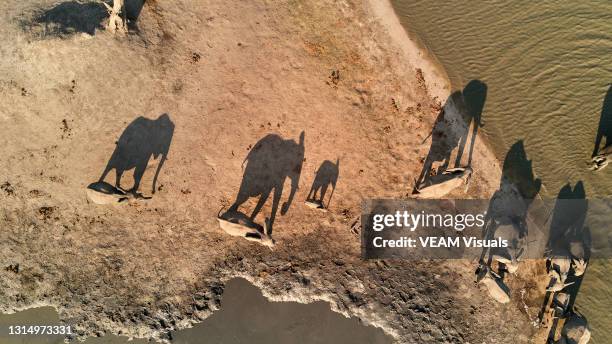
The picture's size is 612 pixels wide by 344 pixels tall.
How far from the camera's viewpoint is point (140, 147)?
40.5ft

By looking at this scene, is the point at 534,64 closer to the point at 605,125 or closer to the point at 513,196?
the point at 605,125

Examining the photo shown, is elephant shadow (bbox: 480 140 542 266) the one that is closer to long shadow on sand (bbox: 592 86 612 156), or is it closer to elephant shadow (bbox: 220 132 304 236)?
long shadow on sand (bbox: 592 86 612 156)

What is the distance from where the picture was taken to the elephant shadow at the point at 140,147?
1232 centimetres

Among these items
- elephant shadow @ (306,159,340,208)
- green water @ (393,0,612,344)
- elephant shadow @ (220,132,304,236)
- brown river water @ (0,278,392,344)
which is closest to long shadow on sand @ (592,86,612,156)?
green water @ (393,0,612,344)

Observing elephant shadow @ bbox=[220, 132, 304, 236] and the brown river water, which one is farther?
elephant shadow @ bbox=[220, 132, 304, 236]

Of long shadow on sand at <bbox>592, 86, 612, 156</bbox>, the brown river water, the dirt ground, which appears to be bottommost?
the brown river water

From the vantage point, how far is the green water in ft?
42.7

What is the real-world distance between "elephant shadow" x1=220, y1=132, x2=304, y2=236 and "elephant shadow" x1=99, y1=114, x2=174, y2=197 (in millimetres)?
2868

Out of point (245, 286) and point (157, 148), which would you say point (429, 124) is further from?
point (157, 148)

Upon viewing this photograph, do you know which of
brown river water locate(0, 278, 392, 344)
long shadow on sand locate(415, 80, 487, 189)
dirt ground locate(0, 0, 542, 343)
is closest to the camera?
dirt ground locate(0, 0, 542, 343)

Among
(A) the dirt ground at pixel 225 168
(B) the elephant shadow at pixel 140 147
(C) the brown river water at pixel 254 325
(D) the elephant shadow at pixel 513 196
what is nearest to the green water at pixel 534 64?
(D) the elephant shadow at pixel 513 196

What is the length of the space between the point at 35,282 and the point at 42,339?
1.98 m

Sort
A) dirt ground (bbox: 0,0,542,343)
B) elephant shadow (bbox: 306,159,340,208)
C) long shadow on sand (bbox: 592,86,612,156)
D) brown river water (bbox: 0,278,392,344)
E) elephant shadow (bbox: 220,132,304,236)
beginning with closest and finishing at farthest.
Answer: dirt ground (bbox: 0,0,542,343) < brown river water (bbox: 0,278,392,344) < elephant shadow (bbox: 220,132,304,236) < elephant shadow (bbox: 306,159,340,208) < long shadow on sand (bbox: 592,86,612,156)

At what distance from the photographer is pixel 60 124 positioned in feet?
40.0
